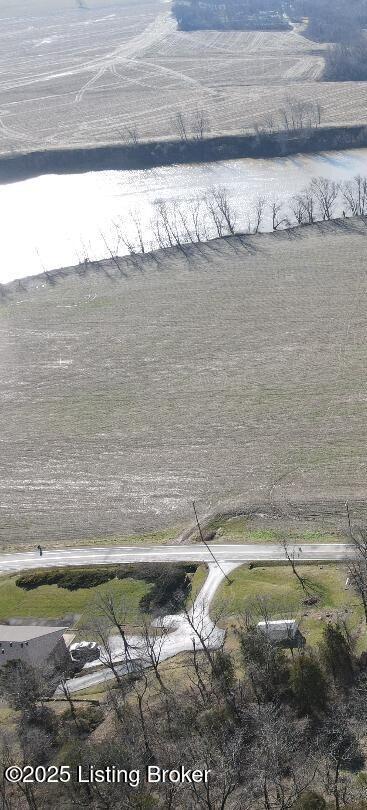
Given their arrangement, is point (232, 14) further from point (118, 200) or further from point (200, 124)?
point (118, 200)

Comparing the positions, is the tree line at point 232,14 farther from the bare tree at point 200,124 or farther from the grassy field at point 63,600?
the grassy field at point 63,600

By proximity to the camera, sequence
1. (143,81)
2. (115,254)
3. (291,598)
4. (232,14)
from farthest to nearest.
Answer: (232,14) < (143,81) < (115,254) < (291,598)

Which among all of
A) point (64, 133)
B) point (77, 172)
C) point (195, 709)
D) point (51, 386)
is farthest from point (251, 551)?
point (64, 133)

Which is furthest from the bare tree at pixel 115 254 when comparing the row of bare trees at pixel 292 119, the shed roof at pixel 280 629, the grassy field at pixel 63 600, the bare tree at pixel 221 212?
the shed roof at pixel 280 629

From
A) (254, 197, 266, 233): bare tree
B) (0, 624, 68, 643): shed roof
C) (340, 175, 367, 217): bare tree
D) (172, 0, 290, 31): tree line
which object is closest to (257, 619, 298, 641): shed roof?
(0, 624, 68, 643): shed roof

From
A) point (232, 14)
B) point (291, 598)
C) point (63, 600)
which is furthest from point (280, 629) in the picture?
point (232, 14)

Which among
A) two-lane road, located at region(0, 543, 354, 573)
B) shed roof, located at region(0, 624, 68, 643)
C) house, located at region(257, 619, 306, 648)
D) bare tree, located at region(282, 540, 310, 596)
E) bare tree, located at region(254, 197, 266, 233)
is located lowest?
bare tree, located at region(254, 197, 266, 233)

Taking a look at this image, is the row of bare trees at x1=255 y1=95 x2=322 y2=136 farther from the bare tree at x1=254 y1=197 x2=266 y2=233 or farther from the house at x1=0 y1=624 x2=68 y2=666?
the house at x1=0 y1=624 x2=68 y2=666
